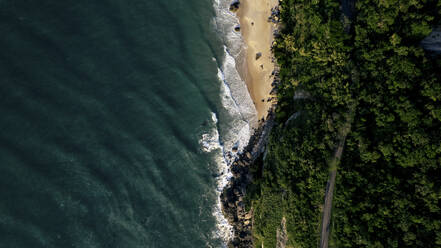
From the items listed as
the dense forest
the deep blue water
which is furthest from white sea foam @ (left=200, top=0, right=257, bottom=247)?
the dense forest

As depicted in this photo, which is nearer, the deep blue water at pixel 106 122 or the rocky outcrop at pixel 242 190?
the deep blue water at pixel 106 122

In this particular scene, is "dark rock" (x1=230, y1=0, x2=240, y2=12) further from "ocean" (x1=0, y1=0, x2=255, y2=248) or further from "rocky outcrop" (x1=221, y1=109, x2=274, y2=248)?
"rocky outcrop" (x1=221, y1=109, x2=274, y2=248)

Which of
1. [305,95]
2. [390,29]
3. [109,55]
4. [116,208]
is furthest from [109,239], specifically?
[390,29]

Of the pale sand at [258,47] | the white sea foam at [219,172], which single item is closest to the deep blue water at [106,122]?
the white sea foam at [219,172]

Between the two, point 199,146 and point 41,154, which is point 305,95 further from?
point 41,154

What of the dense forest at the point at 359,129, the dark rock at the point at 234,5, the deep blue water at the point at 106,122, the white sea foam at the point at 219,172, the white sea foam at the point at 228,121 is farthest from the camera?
the white sea foam at the point at 219,172

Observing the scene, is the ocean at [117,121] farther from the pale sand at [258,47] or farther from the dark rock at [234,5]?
the pale sand at [258,47]
